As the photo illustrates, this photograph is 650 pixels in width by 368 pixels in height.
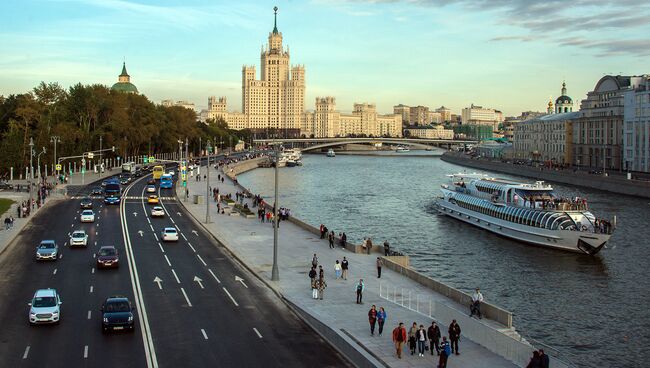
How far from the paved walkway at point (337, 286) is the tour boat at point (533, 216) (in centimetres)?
1788

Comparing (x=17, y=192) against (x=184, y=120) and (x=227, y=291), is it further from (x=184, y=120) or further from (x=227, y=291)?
(x=184, y=120)

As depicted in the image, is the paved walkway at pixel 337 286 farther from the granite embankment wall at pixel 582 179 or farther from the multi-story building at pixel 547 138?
the multi-story building at pixel 547 138

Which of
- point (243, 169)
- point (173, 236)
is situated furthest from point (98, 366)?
point (243, 169)

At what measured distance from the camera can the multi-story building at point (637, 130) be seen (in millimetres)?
111125

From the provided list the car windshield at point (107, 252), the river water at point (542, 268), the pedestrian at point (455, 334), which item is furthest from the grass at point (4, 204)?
the pedestrian at point (455, 334)

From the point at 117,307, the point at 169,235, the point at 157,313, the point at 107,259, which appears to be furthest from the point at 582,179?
the point at 117,307

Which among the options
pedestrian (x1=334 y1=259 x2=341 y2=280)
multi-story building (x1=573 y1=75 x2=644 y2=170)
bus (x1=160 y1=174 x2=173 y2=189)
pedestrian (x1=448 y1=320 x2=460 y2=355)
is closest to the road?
pedestrian (x1=334 y1=259 x2=341 y2=280)

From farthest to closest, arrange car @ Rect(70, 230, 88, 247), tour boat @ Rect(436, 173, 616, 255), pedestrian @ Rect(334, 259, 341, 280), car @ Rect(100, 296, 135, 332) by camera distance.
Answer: tour boat @ Rect(436, 173, 616, 255) < car @ Rect(70, 230, 88, 247) < pedestrian @ Rect(334, 259, 341, 280) < car @ Rect(100, 296, 135, 332)

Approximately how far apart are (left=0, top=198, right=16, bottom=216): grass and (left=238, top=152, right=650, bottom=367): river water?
27.4m

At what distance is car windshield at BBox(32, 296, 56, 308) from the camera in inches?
1022

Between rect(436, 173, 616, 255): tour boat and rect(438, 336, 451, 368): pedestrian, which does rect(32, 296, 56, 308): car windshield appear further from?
rect(436, 173, 616, 255): tour boat

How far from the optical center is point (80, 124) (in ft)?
422

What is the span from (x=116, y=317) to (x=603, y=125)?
126786 millimetres

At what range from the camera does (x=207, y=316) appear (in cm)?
2756
